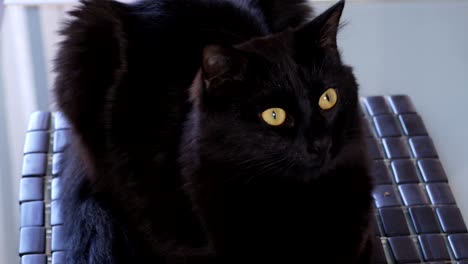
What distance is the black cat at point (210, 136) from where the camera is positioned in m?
0.98

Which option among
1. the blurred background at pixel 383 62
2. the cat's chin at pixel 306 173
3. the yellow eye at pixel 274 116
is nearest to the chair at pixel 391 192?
the blurred background at pixel 383 62

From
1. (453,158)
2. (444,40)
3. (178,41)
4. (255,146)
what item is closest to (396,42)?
(444,40)

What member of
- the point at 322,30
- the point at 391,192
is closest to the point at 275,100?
the point at 322,30

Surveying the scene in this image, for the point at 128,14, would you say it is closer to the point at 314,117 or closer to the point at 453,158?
the point at 314,117

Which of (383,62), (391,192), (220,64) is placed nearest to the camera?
(220,64)

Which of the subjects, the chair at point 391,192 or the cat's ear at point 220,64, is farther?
the chair at point 391,192

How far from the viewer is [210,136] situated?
1.02m

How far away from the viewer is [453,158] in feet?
4.74

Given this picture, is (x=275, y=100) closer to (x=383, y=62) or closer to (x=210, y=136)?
(x=210, y=136)

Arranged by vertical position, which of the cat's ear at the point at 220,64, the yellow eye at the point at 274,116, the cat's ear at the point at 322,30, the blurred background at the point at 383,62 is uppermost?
the blurred background at the point at 383,62

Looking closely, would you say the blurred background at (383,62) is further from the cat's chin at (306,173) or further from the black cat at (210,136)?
the cat's chin at (306,173)

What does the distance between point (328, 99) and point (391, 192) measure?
1.26 feet

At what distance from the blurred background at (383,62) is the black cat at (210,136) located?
29 cm

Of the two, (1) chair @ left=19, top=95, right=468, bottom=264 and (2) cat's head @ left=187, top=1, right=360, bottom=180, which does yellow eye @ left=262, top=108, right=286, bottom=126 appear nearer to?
(2) cat's head @ left=187, top=1, right=360, bottom=180
